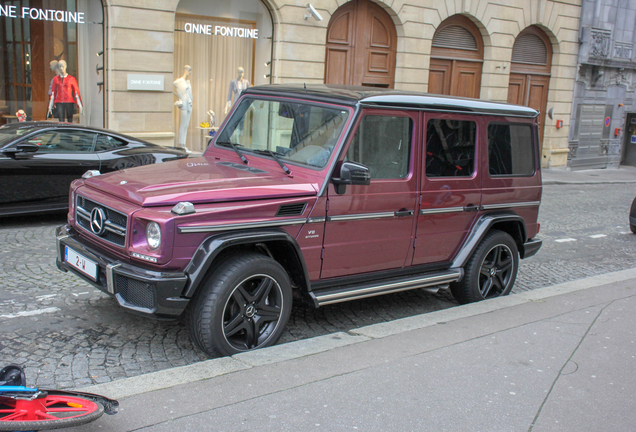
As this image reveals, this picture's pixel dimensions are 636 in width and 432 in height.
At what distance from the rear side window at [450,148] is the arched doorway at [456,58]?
46.8 feet

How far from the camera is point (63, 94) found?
1379 centimetres

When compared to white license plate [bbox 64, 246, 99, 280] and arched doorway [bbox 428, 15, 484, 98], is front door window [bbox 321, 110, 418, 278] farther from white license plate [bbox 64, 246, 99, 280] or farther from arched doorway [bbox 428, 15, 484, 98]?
arched doorway [bbox 428, 15, 484, 98]

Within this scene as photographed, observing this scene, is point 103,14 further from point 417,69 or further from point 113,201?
point 113,201

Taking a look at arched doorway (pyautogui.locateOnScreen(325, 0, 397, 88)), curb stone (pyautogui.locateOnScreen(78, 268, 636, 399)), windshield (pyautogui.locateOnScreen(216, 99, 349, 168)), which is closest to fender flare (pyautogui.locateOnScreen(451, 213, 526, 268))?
curb stone (pyautogui.locateOnScreen(78, 268, 636, 399))

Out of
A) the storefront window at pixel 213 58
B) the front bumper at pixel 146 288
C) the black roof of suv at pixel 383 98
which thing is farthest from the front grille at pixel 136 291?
the storefront window at pixel 213 58

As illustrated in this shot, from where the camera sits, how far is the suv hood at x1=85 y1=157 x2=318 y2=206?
4.09 meters

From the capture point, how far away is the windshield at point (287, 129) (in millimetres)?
4836

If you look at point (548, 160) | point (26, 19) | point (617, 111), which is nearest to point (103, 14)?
point (26, 19)

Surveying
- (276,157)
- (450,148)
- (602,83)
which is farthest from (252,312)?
(602,83)

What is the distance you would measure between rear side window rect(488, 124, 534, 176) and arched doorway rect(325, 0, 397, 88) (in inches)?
444

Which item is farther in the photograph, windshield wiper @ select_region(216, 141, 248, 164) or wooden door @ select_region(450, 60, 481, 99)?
wooden door @ select_region(450, 60, 481, 99)

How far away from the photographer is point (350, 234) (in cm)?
488

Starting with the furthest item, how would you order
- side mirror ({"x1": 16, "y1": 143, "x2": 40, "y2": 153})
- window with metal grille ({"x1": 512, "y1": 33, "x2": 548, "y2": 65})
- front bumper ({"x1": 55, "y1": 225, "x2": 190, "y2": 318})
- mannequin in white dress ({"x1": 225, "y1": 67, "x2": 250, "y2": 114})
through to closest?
window with metal grille ({"x1": 512, "y1": 33, "x2": 548, "y2": 65})
mannequin in white dress ({"x1": 225, "y1": 67, "x2": 250, "y2": 114})
side mirror ({"x1": 16, "y1": 143, "x2": 40, "y2": 153})
front bumper ({"x1": 55, "y1": 225, "x2": 190, "y2": 318})

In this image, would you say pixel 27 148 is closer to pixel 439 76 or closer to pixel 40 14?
pixel 40 14
